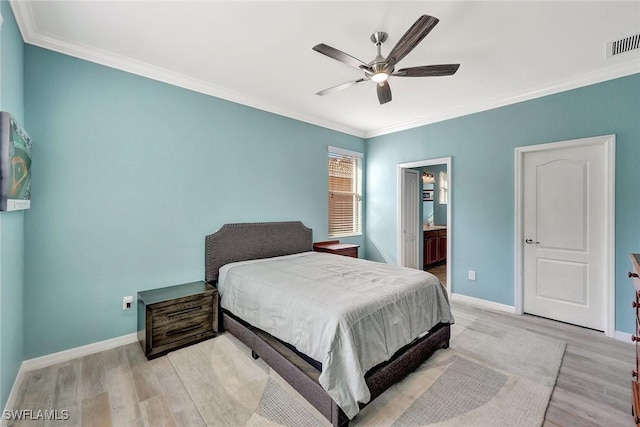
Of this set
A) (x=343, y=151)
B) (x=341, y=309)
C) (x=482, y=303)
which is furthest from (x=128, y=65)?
(x=482, y=303)

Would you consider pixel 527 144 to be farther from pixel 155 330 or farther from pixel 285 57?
pixel 155 330

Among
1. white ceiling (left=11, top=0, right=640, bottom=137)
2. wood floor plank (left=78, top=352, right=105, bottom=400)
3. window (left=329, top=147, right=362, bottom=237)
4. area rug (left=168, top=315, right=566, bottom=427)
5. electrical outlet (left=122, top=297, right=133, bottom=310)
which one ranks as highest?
white ceiling (left=11, top=0, right=640, bottom=137)

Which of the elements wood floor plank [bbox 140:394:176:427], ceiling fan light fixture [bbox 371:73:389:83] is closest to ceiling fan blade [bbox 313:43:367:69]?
ceiling fan light fixture [bbox 371:73:389:83]

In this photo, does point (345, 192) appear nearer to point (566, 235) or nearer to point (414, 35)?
point (566, 235)

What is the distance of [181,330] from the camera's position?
2.51 metres

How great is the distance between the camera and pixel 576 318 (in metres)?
3.05

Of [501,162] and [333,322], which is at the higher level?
[501,162]

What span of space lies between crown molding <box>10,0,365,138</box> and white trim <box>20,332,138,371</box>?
2.58 m

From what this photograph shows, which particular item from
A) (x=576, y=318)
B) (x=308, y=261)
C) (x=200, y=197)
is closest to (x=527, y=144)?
(x=576, y=318)

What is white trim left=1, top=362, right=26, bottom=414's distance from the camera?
1.72 m

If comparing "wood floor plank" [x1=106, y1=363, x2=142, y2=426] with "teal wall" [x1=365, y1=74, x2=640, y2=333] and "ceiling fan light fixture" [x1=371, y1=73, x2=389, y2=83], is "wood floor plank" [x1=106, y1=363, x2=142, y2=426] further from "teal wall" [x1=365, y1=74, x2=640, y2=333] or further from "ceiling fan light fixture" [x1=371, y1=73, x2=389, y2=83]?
"teal wall" [x1=365, y1=74, x2=640, y2=333]

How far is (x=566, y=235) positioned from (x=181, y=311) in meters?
4.27

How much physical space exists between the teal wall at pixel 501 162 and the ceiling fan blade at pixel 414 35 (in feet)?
7.67

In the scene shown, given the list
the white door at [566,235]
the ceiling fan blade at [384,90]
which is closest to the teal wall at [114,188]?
the ceiling fan blade at [384,90]
